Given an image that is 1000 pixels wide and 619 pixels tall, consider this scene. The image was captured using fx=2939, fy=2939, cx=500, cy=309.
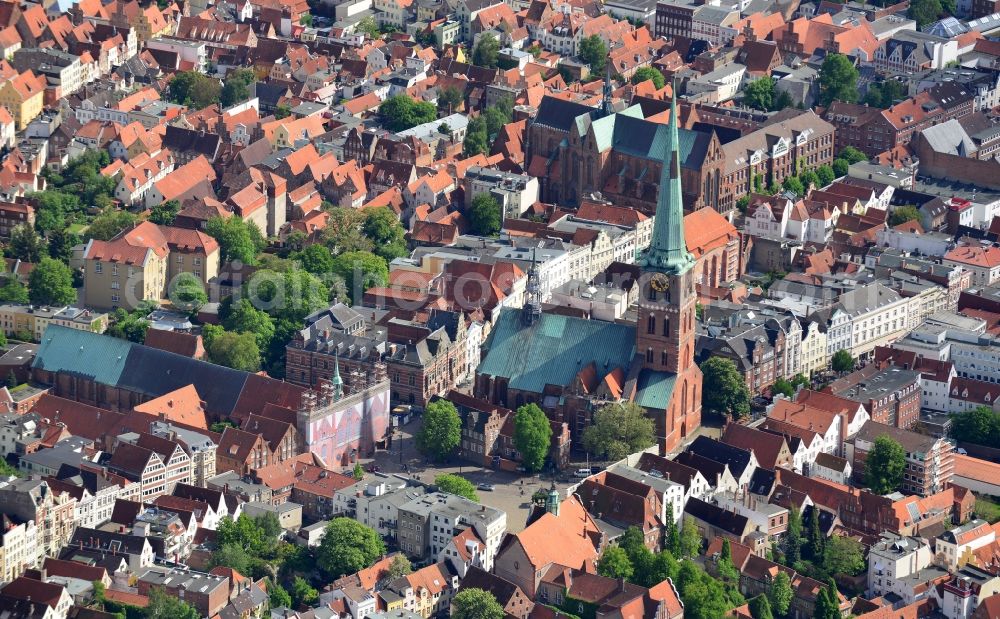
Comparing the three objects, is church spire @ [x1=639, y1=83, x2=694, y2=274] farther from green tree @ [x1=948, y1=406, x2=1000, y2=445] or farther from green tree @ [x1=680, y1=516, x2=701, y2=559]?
green tree @ [x1=948, y1=406, x2=1000, y2=445]

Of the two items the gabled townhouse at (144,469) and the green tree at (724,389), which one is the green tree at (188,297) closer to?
the gabled townhouse at (144,469)

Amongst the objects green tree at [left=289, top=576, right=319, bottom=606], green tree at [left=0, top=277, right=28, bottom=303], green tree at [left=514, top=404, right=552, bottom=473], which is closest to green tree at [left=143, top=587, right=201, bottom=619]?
green tree at [left=289, top=576, right=319, bottom=606]

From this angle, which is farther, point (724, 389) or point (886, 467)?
point (724, 389)

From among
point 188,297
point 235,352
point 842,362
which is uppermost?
point 235,352

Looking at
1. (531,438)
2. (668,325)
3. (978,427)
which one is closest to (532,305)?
(668,325)

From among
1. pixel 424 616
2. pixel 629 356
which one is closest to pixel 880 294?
pixel 629 356

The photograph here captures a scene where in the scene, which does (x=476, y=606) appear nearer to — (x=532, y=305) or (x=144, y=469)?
(x=144, y=469)

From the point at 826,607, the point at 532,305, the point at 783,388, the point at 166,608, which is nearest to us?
the point at 166,608
